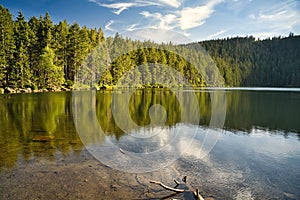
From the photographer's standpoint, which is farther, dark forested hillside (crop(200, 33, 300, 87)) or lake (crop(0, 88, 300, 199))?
dark forested hillside (crop(200, 33, 300, 87))

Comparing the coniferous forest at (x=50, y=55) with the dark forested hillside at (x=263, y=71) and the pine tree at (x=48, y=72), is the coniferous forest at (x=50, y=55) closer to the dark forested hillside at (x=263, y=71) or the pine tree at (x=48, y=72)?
the pine tree at (x=48, y=72)

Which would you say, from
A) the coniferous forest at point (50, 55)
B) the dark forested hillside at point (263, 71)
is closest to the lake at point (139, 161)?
the coniferous forest at point (50, 55)

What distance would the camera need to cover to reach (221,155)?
9.52 meters

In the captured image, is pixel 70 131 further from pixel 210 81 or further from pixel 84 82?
pixel 210 81

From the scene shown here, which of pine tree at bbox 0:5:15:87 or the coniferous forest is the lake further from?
pine tree at bbox 0:5:15:87

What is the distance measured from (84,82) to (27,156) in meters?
58.5

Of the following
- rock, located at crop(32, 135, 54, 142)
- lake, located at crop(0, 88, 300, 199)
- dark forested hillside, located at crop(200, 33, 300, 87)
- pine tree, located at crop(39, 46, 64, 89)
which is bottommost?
lake, located at crop(0, 88, 300, 199)

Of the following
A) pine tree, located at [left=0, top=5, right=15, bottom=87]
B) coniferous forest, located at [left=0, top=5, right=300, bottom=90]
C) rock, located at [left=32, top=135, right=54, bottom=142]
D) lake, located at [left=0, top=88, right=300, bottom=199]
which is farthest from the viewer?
coniferous forest, located at [left=0, top=5, right=300, bottom=90]

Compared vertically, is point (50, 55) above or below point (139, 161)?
above

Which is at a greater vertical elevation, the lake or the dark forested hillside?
the dark forested hillside

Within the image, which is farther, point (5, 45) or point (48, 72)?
point (48, 72)

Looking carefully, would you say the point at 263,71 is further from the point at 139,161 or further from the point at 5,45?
the point at 139,161

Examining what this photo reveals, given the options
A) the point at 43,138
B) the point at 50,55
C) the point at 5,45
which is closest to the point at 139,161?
the point at 43,138

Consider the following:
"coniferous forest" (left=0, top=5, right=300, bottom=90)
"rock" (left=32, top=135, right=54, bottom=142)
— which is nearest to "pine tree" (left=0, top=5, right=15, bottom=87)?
"coniferous forest" (left=0, top=5, right=300, bottom=90)
